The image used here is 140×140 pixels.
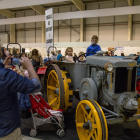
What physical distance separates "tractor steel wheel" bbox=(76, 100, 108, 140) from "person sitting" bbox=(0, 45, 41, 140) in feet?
2.84

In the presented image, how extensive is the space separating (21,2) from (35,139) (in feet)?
20.7

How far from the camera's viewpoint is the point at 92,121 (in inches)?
78.0

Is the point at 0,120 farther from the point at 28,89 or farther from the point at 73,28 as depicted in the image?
the point at 73,28

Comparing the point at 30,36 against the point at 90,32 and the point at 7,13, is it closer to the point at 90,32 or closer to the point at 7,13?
the point at 7,13

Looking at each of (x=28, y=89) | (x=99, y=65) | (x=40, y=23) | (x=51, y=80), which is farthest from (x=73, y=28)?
(x=28, y=89)

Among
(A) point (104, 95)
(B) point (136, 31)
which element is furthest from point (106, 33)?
(A) point (104, 95)

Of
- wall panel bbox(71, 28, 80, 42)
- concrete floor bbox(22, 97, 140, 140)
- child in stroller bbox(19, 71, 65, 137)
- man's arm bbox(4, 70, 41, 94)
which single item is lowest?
concrete floor bbox(22, 97, 140, 140)

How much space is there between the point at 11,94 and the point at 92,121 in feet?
3.64

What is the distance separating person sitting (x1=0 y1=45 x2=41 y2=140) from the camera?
1111 mm

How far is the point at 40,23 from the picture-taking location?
53.0ft

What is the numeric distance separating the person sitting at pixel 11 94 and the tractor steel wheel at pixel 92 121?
2.84 feet

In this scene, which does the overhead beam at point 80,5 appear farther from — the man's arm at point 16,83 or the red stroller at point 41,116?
the man's arm at point 16,83

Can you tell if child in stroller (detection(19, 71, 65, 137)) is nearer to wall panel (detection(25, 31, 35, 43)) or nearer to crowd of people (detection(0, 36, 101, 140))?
crowd of people (detection(0, 36, 101, 140))

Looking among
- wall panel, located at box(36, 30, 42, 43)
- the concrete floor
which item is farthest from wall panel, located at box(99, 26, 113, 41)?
the concrete floor
